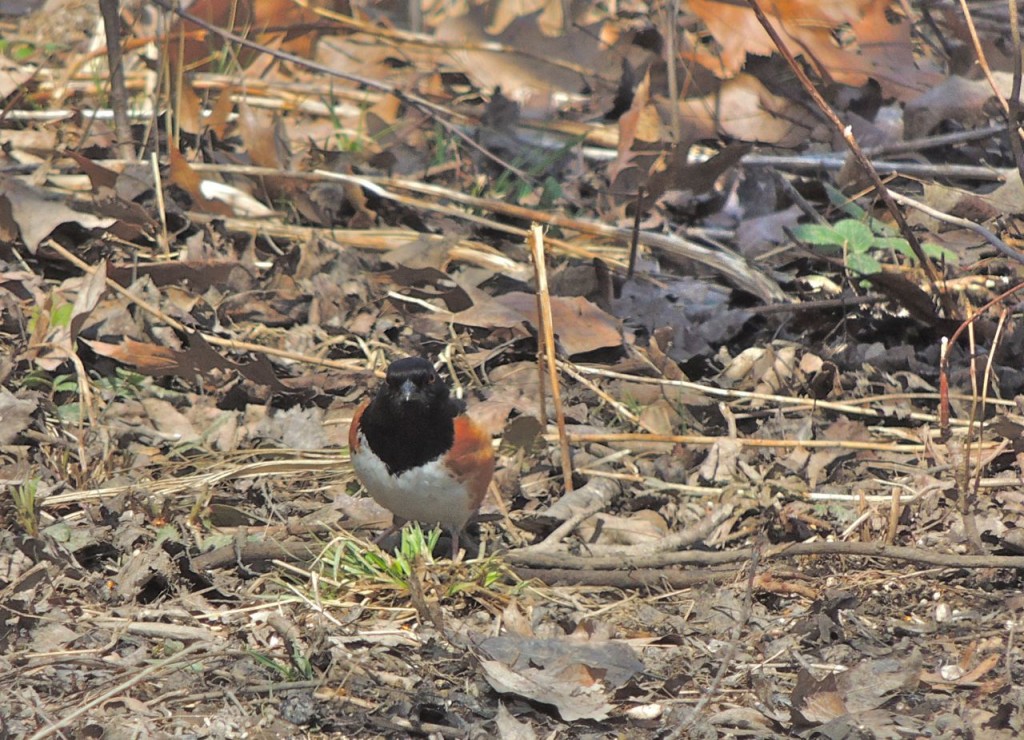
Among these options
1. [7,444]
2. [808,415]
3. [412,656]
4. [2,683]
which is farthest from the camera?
[808,415]

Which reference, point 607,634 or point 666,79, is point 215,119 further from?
point 607,634

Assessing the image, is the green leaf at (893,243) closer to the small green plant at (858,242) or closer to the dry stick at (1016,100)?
the small green plant at (858,242)

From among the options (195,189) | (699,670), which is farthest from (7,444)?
(699,670)

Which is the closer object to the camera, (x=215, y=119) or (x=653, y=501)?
(x=653, y=501)

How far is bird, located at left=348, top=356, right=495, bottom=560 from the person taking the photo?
3.36 meters

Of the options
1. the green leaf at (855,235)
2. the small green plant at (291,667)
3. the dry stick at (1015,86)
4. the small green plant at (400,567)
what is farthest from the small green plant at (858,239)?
the small green plant at (291,667)

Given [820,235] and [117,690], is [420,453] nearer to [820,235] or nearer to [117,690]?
[117,690]

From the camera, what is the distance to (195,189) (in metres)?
4.95

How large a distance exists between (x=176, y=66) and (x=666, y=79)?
88.0 inches

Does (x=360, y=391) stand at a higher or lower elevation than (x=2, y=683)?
lower

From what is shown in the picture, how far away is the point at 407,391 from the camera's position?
338 cm

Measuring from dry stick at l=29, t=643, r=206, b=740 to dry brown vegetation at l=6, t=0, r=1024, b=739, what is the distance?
0.02m

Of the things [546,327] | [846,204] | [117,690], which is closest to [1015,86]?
[846,204]

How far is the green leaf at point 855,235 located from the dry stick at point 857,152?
23cm
